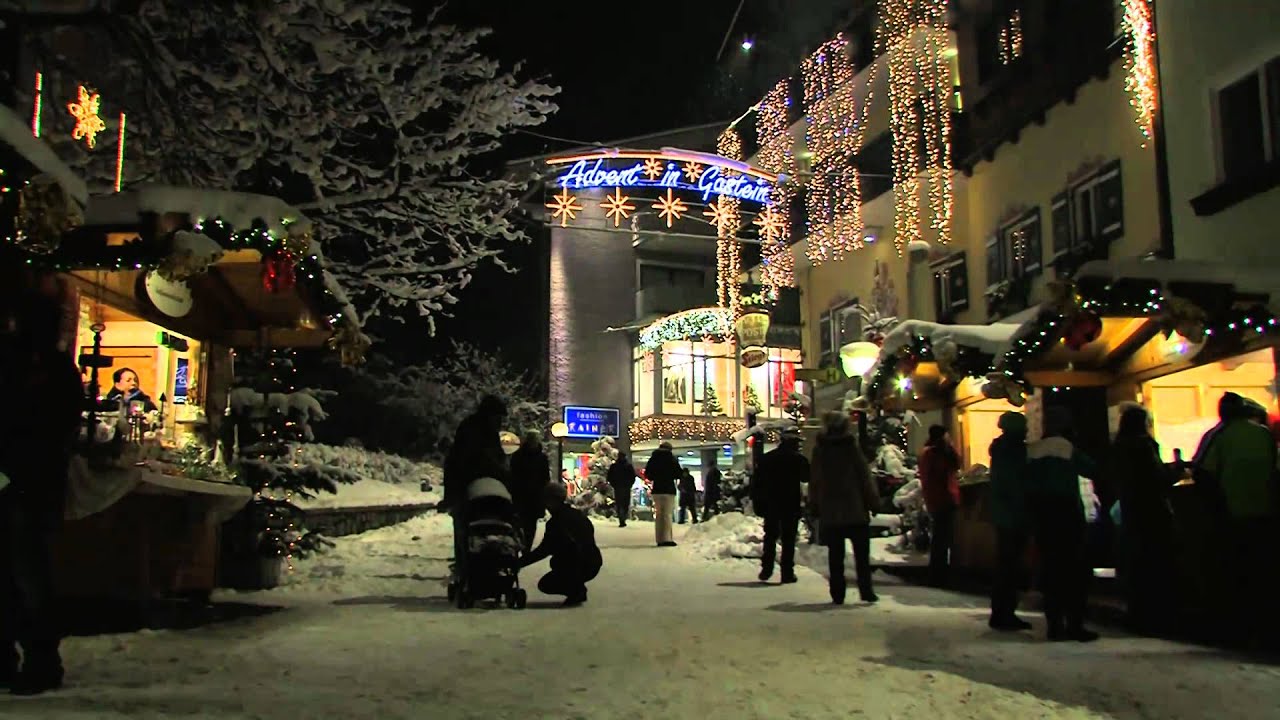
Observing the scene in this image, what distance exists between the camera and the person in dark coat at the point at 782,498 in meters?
12.0

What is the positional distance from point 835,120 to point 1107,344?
14.8 m

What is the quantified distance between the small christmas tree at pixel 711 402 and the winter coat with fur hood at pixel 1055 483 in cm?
3405

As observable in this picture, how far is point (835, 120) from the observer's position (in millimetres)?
26047

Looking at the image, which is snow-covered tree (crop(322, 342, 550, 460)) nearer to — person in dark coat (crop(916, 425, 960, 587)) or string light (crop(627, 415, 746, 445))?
string light (crop(627, 415, 746, 445))

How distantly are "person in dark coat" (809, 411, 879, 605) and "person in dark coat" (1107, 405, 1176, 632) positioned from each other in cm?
254

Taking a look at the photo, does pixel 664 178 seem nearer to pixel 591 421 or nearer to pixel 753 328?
pixel 591 421

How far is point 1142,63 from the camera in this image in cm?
1462

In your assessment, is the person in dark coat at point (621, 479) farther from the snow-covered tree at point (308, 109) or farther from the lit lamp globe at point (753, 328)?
the snow-covered tree at point (308, 109)

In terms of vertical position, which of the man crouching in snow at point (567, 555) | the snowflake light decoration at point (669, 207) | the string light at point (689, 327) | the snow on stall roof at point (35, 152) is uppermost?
the snowflake light decoration at point (669, 207)

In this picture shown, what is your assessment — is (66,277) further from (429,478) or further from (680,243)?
(680,243)

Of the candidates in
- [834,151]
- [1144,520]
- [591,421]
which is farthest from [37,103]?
[591,421]

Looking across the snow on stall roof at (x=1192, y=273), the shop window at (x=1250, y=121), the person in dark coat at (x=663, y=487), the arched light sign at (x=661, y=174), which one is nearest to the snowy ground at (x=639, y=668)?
the snow on stall roof at (x=1192, y=273)

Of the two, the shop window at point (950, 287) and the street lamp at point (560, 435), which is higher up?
the shop window at point (950, 287)

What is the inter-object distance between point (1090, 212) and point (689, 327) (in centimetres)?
2220
